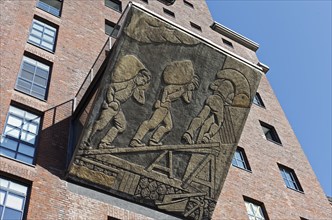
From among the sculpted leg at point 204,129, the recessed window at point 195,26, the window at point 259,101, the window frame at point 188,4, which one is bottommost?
the sculpted leg at point 204,129

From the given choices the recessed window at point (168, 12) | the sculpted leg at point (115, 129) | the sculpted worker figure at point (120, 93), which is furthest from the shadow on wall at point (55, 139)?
the recessed window at point (168, 12)

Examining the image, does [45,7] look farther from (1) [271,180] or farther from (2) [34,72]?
(1) [271,180]

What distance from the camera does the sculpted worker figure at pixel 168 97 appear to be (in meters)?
13.0

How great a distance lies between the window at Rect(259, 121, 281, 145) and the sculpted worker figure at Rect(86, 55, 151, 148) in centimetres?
1096

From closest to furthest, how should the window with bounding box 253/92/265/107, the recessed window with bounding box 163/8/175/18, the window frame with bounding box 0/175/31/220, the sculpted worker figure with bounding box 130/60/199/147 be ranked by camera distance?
the window frame with bounding box 0/175/31/220 < the sculpted worker figure with bounding box 130/60/199/147 < the window with bounding box 253/92/265/107 < the recessed window with bounding box 163/8/175/18

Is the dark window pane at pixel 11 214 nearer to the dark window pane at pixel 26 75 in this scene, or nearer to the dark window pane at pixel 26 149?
the dark window pane at pixel 26 149

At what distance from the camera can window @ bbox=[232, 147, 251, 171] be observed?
1827 centimetres

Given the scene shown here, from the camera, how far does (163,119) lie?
43.5ft

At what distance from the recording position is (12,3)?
55.0ft

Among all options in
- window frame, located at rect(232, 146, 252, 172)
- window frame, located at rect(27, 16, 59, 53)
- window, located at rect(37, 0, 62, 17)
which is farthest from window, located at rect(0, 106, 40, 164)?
window frame, located at rect(232, 146, 252, 172)

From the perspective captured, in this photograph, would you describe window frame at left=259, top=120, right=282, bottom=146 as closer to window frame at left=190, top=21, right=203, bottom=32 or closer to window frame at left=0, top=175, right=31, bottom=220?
window frame at left=190, top=21, right=203, bottom=32

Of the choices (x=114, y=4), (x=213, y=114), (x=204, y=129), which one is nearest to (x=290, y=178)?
(x=213, y=114)

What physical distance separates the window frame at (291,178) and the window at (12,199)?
12.2m

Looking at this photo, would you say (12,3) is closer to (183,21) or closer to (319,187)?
(183,21)
